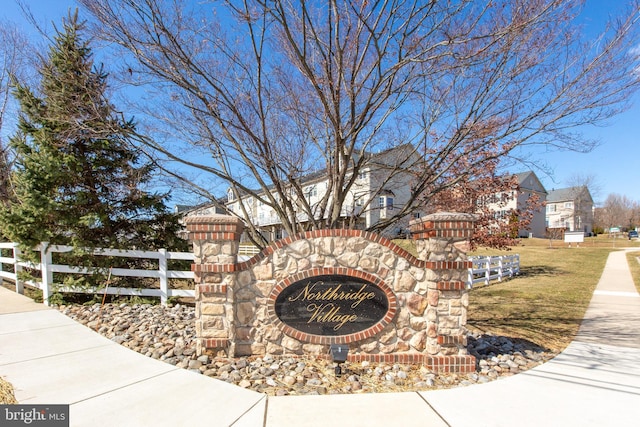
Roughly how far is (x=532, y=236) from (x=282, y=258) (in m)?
48.1

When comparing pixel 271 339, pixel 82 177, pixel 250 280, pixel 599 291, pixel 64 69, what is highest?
pixel 64 69

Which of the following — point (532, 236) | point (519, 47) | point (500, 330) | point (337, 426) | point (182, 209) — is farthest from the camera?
point (532, 236)

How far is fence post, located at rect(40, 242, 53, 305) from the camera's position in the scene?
6.71 m

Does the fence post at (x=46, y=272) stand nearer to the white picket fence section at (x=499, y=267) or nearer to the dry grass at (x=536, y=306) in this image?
the dry grass at (x=536, y=306)

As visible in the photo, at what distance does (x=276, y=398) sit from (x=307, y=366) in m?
0.83

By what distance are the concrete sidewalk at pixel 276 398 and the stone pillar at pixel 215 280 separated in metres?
0.57

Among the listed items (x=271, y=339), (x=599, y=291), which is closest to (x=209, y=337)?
(x=271, y=339)

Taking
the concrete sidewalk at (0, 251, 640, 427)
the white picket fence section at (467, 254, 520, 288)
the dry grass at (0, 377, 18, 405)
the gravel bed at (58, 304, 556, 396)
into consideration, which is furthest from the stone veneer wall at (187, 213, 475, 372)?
the white picket fence section at (467, 254, 520, 288)

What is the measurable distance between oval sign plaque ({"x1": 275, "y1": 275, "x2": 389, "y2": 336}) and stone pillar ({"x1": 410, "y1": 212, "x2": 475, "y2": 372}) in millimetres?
824

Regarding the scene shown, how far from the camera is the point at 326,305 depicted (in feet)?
14.0

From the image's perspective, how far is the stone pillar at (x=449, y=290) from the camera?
4043 millimetres

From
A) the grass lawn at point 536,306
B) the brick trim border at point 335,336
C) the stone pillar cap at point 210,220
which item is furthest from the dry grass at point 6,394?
the grass lawn at point 536,306

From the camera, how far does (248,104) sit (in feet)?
21.5

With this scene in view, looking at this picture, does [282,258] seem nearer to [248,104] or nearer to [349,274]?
[349,274]
